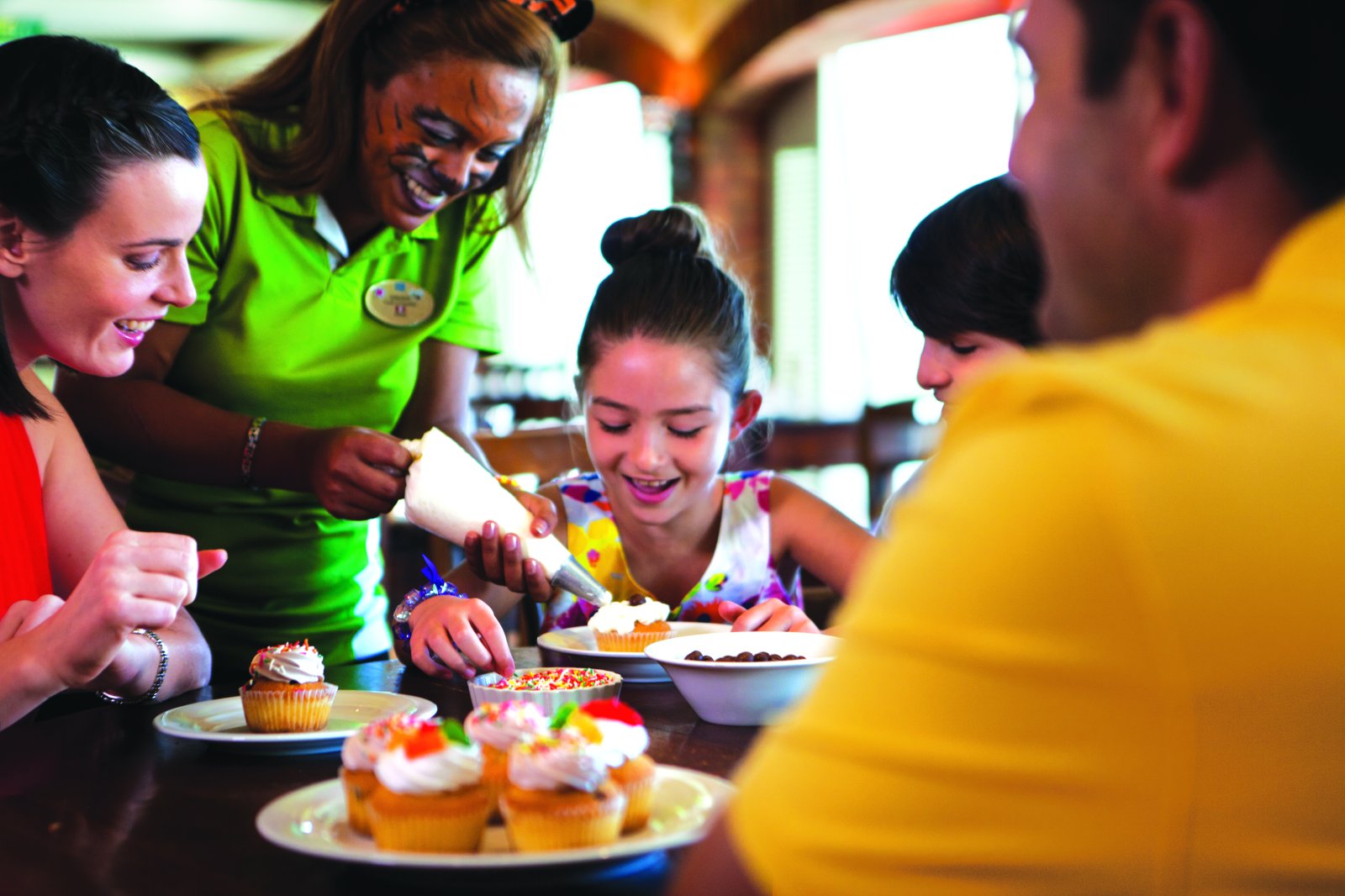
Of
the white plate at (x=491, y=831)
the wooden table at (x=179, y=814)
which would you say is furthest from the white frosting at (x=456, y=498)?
the white plate at (x=491, y=831)

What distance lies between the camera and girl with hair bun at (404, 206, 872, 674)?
77.7 inches

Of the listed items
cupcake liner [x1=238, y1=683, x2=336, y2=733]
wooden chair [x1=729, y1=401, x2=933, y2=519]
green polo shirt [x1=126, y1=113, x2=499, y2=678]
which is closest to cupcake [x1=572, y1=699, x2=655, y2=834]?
cupcake liner [x1=238, y1=683, x2=336, y2=733]

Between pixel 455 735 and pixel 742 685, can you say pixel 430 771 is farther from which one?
pixel 742 685

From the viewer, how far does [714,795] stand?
0.90 m

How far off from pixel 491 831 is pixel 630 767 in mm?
118

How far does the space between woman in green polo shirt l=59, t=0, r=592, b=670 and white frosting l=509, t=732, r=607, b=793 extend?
78 cm

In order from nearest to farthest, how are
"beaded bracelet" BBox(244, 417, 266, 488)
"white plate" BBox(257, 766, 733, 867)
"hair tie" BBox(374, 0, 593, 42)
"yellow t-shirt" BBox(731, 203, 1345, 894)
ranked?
"yellow t-shirt" BBox(731, 203, 1345, 894) < "white plate" BBox(257, 766, 733, 867) < "beaded bracelet" BBox(244, 417, 266, 488) < "hair tie" BBox(374, 0, 593, 42)

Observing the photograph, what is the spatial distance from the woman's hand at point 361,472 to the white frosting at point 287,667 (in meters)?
0.33

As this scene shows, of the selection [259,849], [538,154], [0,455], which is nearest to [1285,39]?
[259,849]

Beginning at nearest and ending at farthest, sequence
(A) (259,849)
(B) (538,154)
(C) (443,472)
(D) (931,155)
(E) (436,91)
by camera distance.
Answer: (A) (259,849) < (C) (443,472) < (E) (436,91) < (B) (538,154) < (D) (931,155)

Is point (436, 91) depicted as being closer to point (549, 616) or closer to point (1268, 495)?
point (549, 616)

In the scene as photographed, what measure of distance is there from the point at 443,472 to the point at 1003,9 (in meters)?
5.71

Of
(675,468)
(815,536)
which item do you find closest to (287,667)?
(675,468)

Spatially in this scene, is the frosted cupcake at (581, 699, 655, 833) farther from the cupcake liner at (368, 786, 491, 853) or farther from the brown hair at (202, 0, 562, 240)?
the brown hair at (202, 0, 562, 240)
